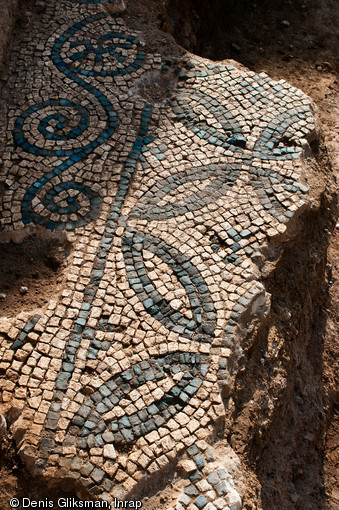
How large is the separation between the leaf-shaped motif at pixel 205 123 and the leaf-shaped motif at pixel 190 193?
390 mm

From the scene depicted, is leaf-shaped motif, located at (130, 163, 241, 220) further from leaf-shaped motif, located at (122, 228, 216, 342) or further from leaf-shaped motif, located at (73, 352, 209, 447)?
leaf-shaped motif, located at (73, 352, 209, 447)

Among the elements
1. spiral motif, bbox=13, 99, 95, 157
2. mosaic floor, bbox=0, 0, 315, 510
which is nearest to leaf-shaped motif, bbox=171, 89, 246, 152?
mosaic floor, bbox=0, 0, 315, 510

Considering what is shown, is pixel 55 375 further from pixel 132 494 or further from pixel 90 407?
pixel 132 494

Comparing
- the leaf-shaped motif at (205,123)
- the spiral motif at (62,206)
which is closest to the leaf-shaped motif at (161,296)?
the spiral motif at (62,206)

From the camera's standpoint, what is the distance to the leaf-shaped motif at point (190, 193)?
5688mm

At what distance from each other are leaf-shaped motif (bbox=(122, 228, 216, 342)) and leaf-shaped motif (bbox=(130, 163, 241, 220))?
1.10 feet

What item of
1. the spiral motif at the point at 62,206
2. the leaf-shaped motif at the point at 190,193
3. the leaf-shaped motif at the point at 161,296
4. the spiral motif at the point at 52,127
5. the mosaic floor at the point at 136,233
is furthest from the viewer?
the spiral motif at the point at 52,127

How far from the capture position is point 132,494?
13.8 ft

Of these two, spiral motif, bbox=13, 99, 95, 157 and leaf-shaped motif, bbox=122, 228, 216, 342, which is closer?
leaf-shaped motif, bbox=122, 228, 216, 342

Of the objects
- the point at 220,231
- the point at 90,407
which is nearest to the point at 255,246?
the point at 220,231

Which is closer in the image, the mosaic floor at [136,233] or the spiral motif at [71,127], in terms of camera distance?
the mosaic floor at [136,233]

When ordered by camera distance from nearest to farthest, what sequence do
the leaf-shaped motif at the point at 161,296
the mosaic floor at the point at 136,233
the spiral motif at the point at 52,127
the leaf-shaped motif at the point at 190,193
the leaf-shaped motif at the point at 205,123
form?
the mosaic floor at the point at 136,233
the leaf-shaped motif at the point at 161,296
the leaf-shaped motif at the point at 190,193
the spiral motif at the point at 52,127
the leaf-shaped motif at the point at 205,123

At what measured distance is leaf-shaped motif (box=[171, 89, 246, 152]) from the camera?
6.30m

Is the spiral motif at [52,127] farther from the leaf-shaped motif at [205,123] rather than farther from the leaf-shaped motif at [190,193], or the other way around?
the leaf-shaped motif at [205,123]
